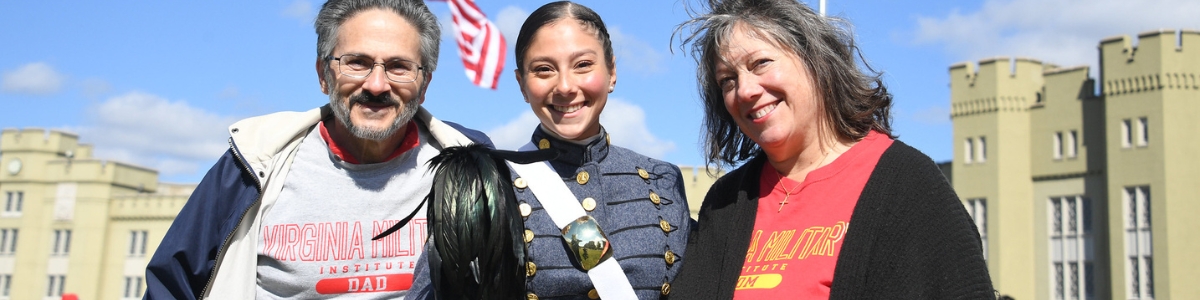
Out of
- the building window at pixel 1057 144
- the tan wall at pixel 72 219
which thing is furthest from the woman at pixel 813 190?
the tan wall at pixel 72 219

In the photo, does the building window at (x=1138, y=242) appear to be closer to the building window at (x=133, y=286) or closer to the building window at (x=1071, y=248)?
the building window at (x=1071, y=248)

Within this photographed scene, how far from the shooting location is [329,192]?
3.40m

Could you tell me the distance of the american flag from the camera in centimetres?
1343

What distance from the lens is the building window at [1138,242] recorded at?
3000 centimetres

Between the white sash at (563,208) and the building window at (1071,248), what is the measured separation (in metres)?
32.5

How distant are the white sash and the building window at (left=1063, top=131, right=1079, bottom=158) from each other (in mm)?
33338

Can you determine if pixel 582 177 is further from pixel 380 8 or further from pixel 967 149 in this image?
pixel 967 149

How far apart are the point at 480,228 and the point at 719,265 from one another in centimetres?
76

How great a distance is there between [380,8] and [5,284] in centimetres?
5499

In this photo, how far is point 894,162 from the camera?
284 centimetres

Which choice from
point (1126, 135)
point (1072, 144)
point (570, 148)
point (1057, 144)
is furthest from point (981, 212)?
point (570, 148)

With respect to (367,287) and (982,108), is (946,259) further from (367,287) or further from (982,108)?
(982,108)

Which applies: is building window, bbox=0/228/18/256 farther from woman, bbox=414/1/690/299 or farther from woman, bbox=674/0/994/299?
woman, bbox=674/0/994/299

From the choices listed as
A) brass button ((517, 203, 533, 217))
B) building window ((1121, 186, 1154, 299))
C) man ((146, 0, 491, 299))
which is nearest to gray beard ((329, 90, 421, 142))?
man ((146, 0, 491, 299))
